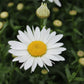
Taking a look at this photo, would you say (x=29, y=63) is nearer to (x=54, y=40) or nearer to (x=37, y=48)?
(x=37, y=48)

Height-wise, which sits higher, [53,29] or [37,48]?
[37,48]

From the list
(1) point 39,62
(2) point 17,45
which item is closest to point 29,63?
(1) point 39,62

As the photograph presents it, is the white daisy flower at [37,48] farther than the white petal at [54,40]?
No

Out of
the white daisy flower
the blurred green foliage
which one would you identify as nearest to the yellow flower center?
the white daisy flower

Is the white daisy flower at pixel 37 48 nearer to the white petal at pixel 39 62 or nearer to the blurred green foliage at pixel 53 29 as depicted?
the white petal at pixel 39 62

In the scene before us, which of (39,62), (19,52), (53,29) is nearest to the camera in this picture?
(39,62)

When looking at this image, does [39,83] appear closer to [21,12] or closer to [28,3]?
[21,12]

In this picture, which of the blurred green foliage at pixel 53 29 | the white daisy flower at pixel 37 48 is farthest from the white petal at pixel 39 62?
the blurred green foliage at pixel 53 29

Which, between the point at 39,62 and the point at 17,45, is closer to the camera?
the point at 39,62

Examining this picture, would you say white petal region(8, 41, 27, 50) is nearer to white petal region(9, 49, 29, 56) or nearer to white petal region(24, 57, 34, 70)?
white petal region(9, 49, 29, 56)
